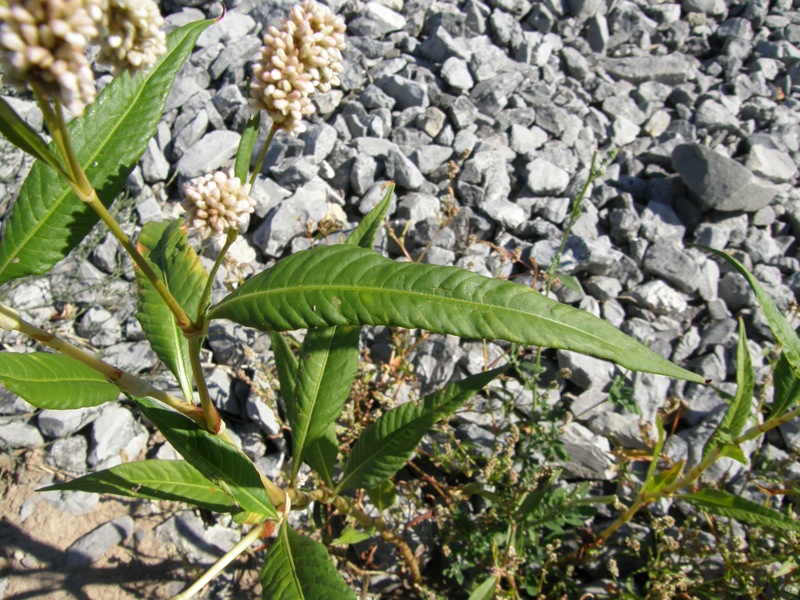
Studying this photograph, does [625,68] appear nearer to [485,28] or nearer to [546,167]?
[485,28]

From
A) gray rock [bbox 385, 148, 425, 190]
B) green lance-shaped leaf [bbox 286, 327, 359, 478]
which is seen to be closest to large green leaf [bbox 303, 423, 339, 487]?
green lance-shaped leaf [bbox 286, 327, 359, 478]

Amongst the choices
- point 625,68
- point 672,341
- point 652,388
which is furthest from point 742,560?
point 625,68

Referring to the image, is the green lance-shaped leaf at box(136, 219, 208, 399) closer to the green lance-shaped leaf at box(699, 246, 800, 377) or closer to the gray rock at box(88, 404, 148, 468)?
the gray rock at box(88, 404, 148, 468)

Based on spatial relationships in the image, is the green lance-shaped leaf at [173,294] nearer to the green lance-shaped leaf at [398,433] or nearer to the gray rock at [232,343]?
the green lance-shaped leaf at [398,433]

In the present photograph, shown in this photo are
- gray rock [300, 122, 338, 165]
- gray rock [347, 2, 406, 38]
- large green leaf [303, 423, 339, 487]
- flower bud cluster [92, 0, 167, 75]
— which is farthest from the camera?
gray rock [347, 2, 406, 38]

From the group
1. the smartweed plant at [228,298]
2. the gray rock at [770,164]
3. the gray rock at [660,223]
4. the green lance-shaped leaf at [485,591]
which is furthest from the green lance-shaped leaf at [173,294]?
the gray rock at [770,164]
